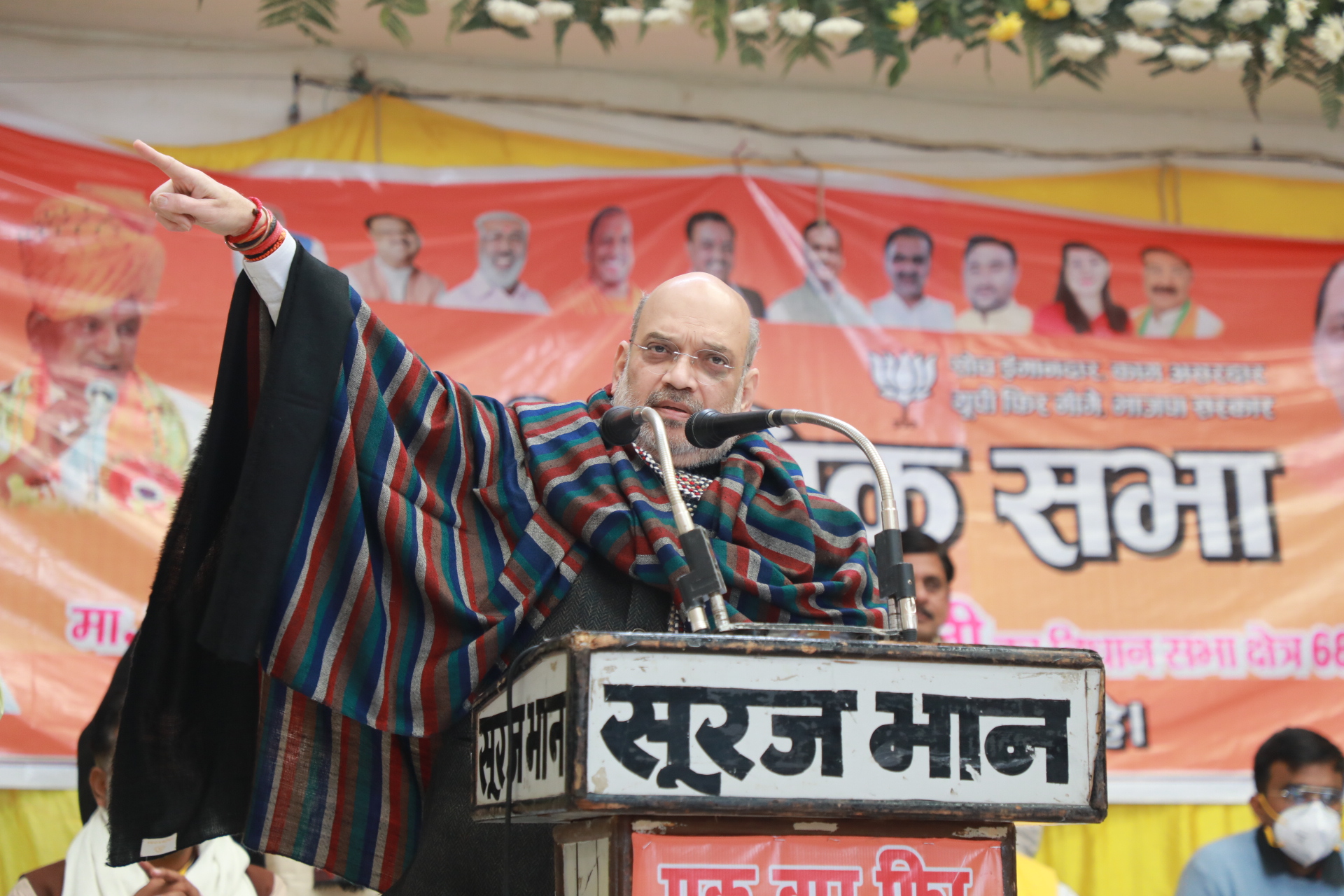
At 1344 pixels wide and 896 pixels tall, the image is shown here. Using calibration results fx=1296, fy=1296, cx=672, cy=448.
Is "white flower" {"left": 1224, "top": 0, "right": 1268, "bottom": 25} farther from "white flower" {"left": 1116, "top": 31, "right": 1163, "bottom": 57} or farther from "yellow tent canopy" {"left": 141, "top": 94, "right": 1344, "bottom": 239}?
"yellow tent canopy" {"left": 141, "top": 94, "right": 1344, "bottom": 239}

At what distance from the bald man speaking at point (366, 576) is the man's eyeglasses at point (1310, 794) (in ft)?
7.48

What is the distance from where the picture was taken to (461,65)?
161 inches

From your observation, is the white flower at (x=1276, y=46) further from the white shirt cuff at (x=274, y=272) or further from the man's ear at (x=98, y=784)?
the man's ear at (x=98, y=784)

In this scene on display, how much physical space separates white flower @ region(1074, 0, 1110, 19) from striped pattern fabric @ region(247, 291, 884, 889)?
230 cm

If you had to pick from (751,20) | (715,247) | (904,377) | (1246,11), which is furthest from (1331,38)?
(715,247)

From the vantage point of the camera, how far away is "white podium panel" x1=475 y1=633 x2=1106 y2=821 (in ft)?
4.10

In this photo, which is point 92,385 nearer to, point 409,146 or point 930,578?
point 409,146

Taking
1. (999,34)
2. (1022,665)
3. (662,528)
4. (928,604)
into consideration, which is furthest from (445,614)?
(999,34)

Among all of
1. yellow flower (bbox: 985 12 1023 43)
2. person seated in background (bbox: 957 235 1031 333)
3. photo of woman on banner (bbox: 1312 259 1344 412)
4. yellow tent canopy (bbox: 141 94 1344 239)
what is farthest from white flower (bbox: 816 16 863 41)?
photo of woman on banner (bbox: 1312 259 1344 412)

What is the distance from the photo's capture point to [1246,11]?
3691mm

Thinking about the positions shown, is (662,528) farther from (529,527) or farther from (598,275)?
(598,275)

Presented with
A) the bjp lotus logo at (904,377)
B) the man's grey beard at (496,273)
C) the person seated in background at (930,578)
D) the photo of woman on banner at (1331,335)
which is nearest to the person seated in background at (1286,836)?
the person seated in background at (930,578)

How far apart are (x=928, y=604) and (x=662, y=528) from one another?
6.88ft

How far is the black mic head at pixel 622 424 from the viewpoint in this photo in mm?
1738
